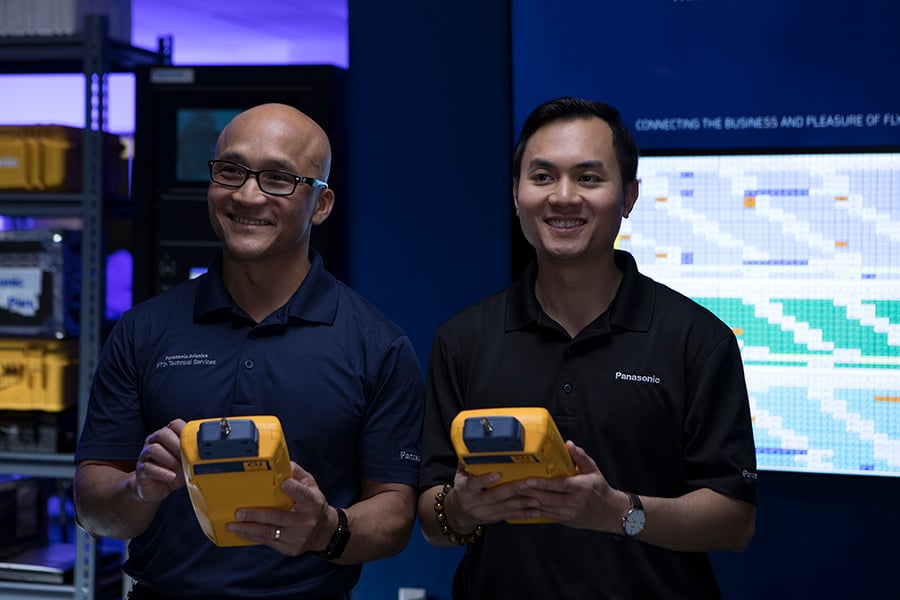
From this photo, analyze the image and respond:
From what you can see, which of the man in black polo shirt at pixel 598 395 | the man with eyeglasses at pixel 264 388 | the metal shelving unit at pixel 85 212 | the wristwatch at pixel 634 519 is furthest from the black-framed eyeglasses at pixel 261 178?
the metal shelving unit at pixel 85 212

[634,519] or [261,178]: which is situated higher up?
[261,178]

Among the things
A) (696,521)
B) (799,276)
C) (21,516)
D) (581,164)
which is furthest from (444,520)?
(21,516)

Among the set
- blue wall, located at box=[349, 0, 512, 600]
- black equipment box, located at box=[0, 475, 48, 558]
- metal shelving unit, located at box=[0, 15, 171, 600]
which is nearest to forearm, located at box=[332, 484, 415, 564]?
blue wall, located at box=[349, 0, 512, 600]

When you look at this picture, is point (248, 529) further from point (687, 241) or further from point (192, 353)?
point (687, 241)

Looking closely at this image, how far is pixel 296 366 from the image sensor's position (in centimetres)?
176

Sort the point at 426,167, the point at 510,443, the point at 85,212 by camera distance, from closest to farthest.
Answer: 1. the point at 510,443
2. the point at 426,167
3. the point at 85,212

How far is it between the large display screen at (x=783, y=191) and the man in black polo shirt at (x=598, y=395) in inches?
31.4

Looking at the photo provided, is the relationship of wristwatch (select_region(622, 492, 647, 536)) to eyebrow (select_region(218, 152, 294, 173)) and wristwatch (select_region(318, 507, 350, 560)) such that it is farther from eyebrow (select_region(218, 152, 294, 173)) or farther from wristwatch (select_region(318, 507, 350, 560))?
eyebrow (select_region(218, 152, 294, 173))

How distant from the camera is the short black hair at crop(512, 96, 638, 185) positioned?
1706 millimetres

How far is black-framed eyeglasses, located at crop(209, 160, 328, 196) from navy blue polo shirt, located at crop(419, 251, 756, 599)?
0.45 metres

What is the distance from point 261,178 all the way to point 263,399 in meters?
0.39

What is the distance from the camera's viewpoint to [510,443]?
1.35 metres

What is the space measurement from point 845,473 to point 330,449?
4.51ft

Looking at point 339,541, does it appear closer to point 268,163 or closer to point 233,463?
point 233,463
